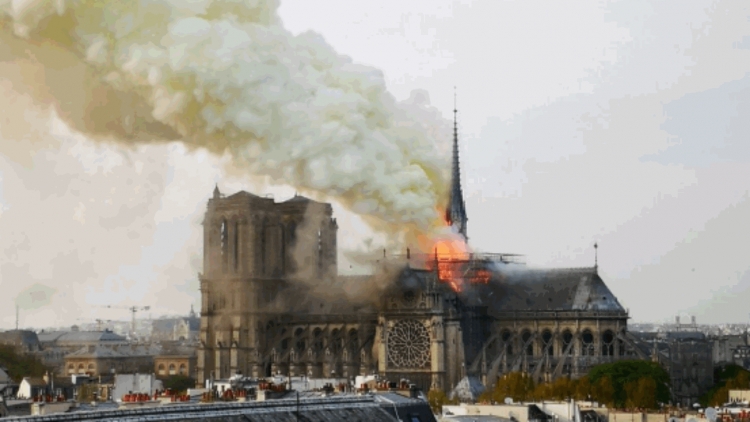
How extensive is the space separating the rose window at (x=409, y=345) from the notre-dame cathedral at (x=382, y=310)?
13 cm

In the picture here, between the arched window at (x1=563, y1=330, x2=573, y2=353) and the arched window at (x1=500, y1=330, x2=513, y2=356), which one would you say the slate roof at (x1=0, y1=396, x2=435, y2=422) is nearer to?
the arched window at (x1=563, y1=330, x2=573, y2=353)

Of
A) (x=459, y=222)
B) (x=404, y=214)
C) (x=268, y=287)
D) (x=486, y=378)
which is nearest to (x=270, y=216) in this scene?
(x=268, y=287)

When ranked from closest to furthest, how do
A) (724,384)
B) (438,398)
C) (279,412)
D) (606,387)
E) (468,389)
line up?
1. (279,412)
2. (438,398)
3. (606,387)
4. (468,389)
5. (724,384)

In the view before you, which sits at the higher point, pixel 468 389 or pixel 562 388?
pixel 468 389

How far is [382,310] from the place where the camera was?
177m

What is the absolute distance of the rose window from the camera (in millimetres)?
173375

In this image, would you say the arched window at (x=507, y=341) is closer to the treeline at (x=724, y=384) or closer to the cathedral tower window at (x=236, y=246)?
the treeline at (x=724, y=384)

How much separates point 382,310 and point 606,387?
32726 mm

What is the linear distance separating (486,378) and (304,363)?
23033mm

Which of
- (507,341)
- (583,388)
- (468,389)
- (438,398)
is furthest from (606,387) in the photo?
(507,341)

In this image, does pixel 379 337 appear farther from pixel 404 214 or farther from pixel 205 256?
pixel 404 214

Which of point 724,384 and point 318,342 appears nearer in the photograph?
point 724,384

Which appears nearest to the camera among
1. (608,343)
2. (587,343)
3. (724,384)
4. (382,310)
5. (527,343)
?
(724,384)

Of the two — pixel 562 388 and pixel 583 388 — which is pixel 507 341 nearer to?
pixel 562 388
